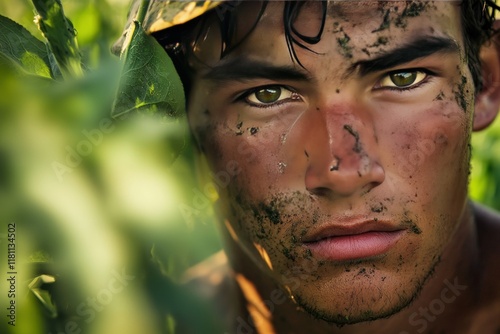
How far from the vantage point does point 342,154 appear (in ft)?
4.99

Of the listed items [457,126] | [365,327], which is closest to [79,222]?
[457,126]

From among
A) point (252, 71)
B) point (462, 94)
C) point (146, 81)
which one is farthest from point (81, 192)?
point (462, 94)

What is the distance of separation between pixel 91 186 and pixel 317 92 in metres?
0.60

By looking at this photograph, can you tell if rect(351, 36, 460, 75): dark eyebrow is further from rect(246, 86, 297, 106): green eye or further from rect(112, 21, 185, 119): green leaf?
rect(112, 21, 185, 119): green leaf

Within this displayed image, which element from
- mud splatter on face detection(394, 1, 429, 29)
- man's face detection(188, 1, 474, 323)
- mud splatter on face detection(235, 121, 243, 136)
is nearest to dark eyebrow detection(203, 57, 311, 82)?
man's face detection(188, 1, 474, 323)

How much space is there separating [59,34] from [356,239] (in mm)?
765

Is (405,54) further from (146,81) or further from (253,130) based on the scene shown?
(146,81)

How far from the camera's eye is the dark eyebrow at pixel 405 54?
5.26 ft

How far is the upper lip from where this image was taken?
5.13 feet

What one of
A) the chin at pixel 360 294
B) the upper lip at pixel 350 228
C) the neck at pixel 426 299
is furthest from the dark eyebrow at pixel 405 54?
the neck at pixel 426 299

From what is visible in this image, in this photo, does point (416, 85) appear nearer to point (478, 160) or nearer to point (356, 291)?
point (356, 291)

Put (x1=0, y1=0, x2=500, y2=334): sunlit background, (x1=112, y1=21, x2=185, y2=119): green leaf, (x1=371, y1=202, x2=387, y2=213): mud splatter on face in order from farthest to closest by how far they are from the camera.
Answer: (x1=371, y1=202, x2=387, y2=213): mud splatter on face
(x1=112, y1=21, x2=185, y2=119): green leaf
(x1=0, y1=0, x2=500, y2=334): sunlit background

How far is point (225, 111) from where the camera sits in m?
1.77

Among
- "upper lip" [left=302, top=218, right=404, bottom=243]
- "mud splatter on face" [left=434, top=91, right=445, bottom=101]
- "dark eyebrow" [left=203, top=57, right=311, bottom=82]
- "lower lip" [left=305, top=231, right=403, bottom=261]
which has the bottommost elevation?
"lower lip" [left=305, top=231, right=403, bottom=261]
